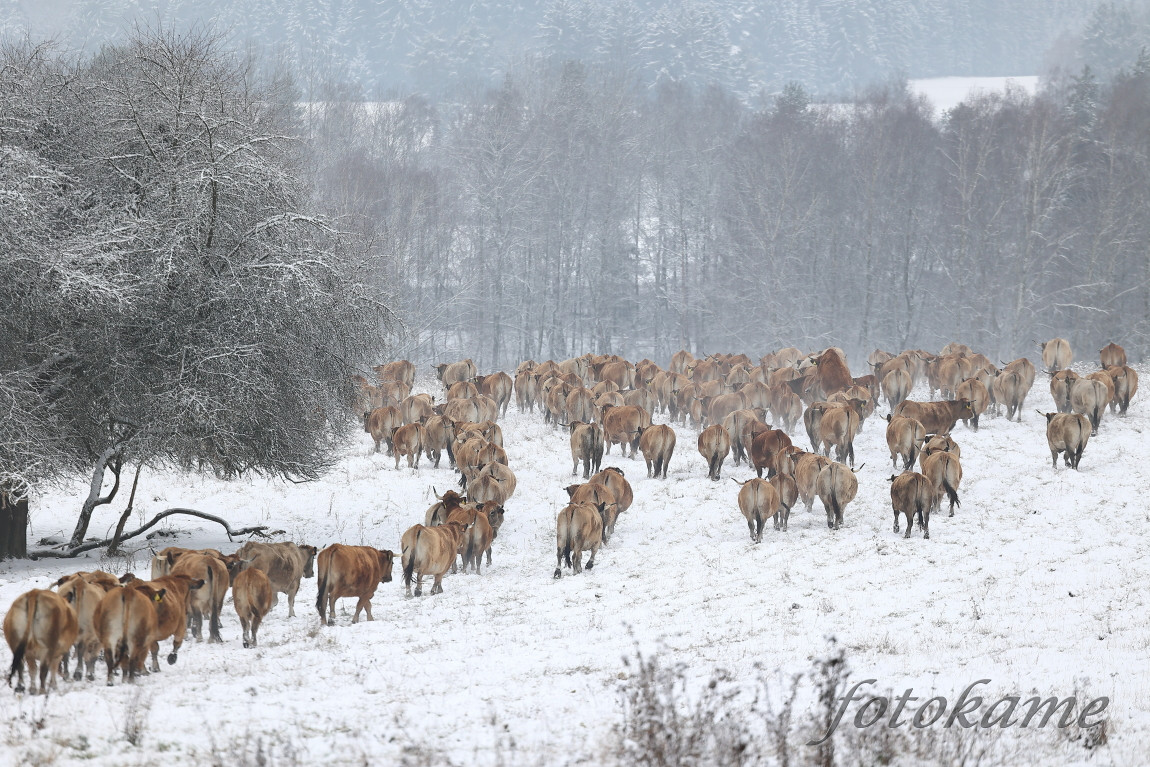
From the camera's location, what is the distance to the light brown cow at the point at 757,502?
46.1 ft

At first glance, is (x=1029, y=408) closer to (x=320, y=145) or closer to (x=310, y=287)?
(x=310, y=287)

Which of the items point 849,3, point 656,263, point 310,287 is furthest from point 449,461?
point 849,3

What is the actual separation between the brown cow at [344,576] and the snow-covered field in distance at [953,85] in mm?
82481

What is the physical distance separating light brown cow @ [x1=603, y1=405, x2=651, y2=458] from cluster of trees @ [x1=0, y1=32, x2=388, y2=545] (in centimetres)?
766

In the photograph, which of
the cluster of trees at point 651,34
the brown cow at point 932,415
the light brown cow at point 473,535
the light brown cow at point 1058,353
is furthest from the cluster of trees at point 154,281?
the cluster of trees at point 651,34

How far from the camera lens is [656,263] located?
178 feet

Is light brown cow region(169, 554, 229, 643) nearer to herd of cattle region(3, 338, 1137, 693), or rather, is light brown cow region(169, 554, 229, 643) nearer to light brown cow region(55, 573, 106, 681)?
herd of cattle region(3, 338, 1137, 693)

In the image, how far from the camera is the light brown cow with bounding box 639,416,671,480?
59.5ft

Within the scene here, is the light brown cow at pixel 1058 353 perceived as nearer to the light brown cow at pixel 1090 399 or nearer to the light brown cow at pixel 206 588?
the light brown cow at pixel 1090 399

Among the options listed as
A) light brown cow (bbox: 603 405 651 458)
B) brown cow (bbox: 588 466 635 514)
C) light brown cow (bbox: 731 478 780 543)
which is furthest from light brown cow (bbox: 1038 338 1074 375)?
brown cow (bbox: 588 466 635 514)

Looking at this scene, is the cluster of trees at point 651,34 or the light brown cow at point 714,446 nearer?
the light brown cow at point 714,446

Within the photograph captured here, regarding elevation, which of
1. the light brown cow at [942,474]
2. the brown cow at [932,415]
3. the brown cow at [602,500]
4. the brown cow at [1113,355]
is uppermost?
the brown cow at [1113,355]

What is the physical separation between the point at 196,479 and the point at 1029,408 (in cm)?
1928

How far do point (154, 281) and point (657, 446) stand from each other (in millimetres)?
9363
